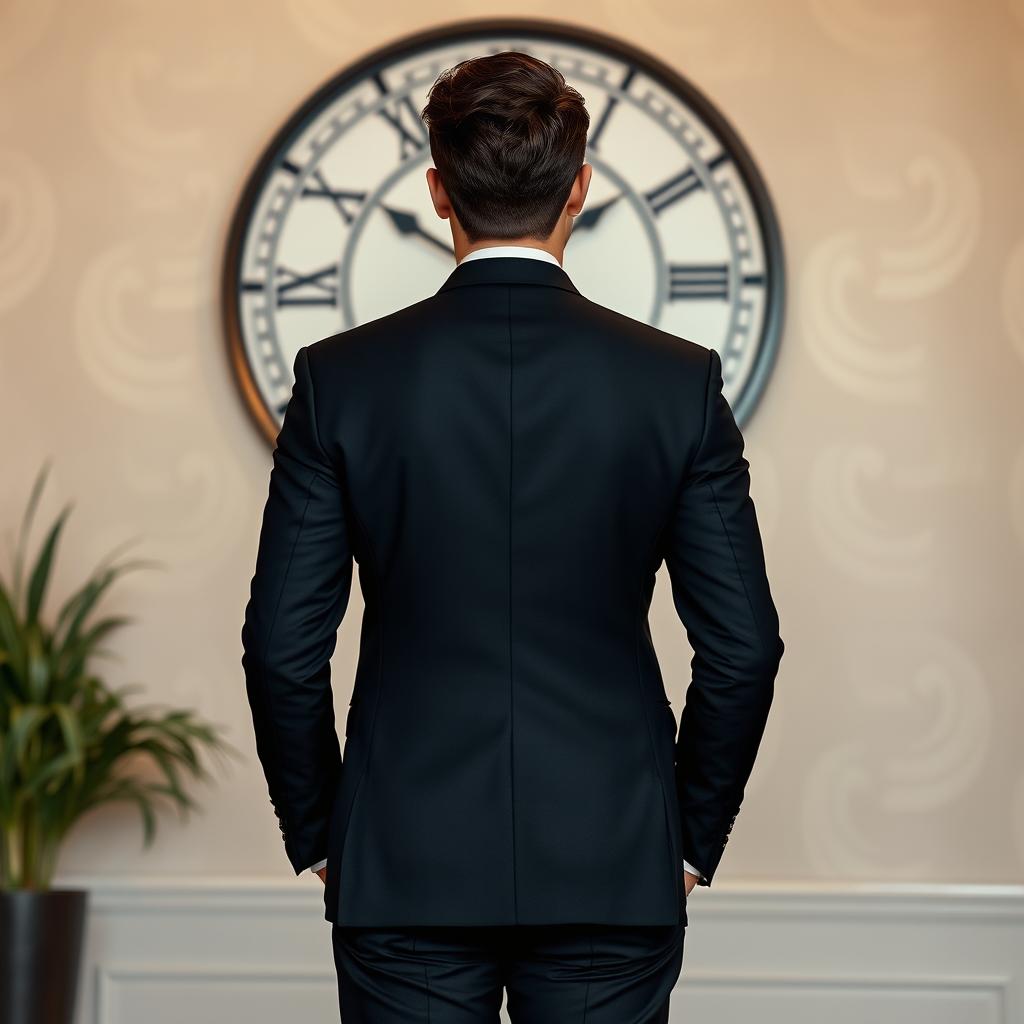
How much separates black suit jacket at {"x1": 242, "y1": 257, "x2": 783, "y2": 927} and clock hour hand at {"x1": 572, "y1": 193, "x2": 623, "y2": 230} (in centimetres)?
127

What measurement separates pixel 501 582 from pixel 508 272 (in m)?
0.32

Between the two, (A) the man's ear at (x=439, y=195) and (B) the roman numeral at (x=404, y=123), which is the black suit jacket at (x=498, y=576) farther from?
(B) the roman numeral at (x=404, y=123)

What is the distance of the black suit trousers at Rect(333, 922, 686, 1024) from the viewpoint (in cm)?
135

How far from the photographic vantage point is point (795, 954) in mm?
2551

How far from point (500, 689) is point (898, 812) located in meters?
1.48

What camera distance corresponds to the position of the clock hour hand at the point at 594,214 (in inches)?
103

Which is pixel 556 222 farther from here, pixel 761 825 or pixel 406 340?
pixel 761 825

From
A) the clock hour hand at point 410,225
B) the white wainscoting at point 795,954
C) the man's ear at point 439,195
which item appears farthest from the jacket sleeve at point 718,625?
the clock hour hand at point 410,225

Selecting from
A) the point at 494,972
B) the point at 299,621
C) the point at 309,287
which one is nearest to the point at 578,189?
the point at 299,621

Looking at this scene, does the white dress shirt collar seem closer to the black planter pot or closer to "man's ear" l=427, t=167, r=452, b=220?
"man's ear" l=427, t=167, r=452, b=220

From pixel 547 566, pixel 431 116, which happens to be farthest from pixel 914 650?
pixel 431 116

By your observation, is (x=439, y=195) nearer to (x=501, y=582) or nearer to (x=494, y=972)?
(x=501, y=582)

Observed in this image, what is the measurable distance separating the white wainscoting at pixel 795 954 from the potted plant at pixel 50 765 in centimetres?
27

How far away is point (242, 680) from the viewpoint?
2646mm
